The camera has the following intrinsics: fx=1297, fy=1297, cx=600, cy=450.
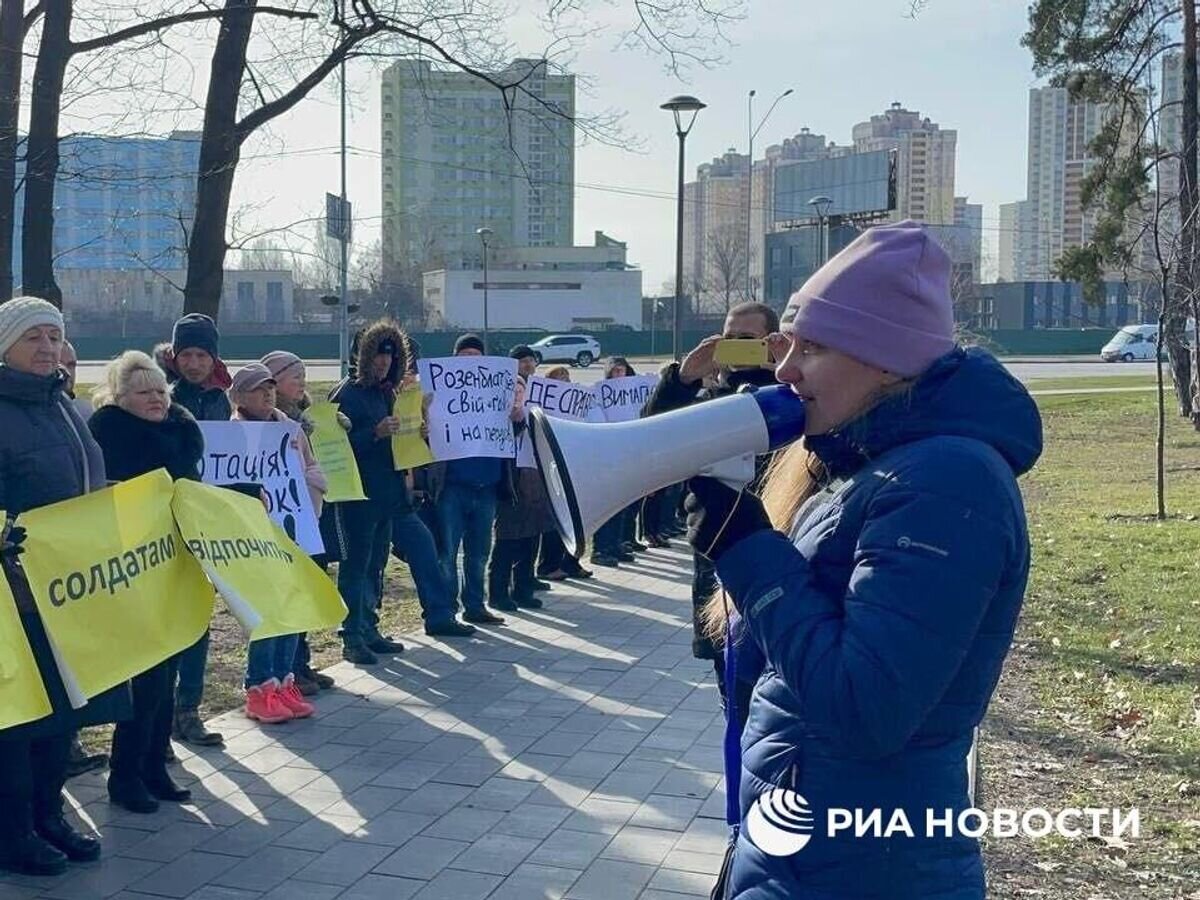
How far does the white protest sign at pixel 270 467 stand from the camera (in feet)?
21.9

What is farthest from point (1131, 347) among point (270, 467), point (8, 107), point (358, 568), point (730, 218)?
point (730, 218)

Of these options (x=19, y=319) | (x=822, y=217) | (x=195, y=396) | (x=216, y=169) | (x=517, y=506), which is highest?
(x=822, y=217)

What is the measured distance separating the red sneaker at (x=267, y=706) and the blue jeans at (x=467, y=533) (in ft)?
8.01

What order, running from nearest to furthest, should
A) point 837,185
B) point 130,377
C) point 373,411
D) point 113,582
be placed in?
point 113,582 → point 130,377 → point 373,411 → point 837,185

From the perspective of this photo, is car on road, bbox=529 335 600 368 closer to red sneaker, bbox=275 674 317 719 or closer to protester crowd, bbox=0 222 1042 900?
red sneaker, bbox=275 674 317 719

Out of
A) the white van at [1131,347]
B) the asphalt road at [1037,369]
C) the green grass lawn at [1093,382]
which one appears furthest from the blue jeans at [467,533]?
the white van at [1131,347]

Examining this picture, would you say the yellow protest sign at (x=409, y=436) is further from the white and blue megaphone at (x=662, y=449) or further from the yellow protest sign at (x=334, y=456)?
the white and blue megaphone at (x=662, y=449)

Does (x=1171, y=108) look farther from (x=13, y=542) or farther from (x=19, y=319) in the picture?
(x=13, y=542)

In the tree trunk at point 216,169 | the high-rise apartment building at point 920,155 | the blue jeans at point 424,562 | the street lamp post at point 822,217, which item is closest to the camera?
the blue jeans at point 424,562

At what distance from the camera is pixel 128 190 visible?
13.5 meters

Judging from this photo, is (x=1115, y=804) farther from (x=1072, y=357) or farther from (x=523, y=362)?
(x=1072, y=357)

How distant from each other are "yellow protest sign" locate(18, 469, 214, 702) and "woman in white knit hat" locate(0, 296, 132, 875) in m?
0.08

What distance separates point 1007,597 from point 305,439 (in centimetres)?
585

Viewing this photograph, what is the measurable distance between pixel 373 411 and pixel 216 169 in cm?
441
